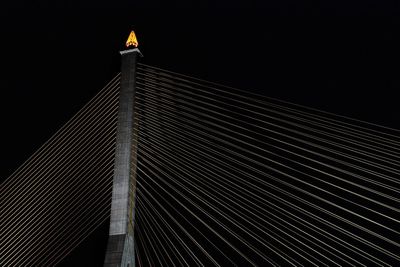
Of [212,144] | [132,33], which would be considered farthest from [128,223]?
[132,33]

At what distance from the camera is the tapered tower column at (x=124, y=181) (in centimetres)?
1250

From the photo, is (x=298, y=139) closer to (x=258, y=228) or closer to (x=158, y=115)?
(x=258, y=228)

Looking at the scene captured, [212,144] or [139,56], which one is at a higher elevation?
[139,56]

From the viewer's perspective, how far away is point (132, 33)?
15289 mm

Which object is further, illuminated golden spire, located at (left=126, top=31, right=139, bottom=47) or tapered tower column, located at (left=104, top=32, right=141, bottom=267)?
illuminated golden spire, located at (left=126, top=31, right=139, bottom=47)

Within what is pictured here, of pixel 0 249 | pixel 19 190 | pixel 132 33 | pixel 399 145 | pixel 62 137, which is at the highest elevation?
pixel 132 33

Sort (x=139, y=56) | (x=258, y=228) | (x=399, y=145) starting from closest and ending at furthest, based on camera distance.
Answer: (x=399, y=145), (x=258, y=228), (x=139, y=56)

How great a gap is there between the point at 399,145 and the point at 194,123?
14.4 ft

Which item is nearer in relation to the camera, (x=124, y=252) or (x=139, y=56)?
(x=124, y=252)

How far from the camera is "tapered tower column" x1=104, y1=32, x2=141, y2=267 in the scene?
12500mm

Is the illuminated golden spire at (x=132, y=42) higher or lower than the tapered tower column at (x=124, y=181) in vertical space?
higher

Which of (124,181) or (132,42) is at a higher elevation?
(132,42)

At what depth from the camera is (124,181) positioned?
13.1 metres

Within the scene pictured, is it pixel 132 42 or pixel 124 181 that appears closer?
pixel 124 181
